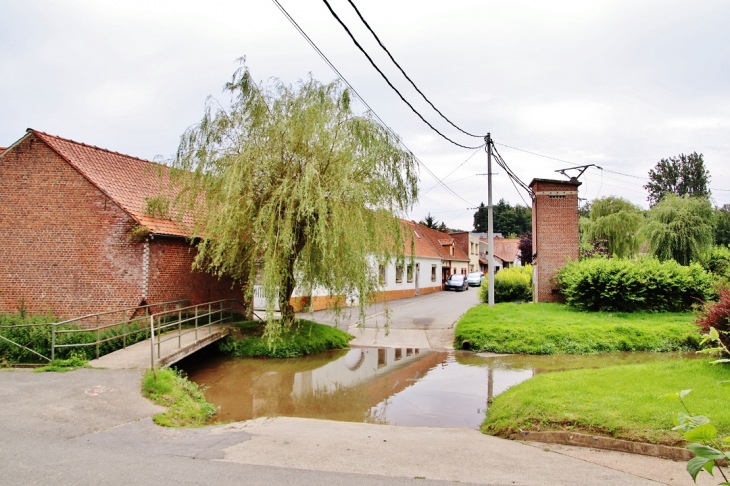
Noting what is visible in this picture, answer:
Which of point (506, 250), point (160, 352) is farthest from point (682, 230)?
point (506, 250)

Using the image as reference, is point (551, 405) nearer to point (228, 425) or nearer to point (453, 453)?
point (453, 453)

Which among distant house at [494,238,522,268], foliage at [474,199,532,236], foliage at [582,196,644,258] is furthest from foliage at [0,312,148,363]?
foliage at [474,199,532,236]

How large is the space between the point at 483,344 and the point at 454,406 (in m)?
6.07

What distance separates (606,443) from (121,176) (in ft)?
48.7

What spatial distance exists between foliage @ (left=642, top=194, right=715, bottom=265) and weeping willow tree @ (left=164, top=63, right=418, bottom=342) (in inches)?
696

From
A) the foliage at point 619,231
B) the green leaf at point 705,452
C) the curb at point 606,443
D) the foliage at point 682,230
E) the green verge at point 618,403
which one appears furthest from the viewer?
the foliage at point 619,231

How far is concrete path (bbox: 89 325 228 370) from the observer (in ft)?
32.5

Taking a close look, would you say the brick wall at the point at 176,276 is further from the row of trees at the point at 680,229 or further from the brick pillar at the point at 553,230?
the row of trees at the point at 680,229

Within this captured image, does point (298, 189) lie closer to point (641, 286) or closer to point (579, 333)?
point (579, 333)

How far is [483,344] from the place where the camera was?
49.2ft

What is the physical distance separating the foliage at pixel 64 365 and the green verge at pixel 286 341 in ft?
14.7

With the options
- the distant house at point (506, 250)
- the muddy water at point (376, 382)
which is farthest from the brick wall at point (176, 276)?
the distant house at point (506, 250)

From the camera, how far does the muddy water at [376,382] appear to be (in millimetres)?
8930

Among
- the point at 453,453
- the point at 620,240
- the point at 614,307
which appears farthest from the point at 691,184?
the point at 453,453
